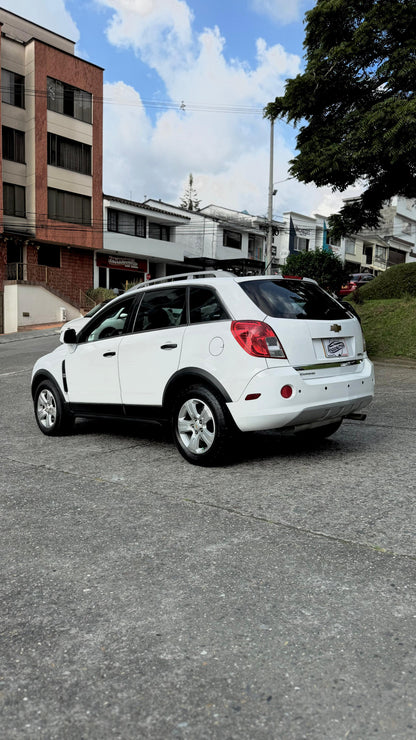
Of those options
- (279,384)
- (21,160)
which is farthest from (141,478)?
(21,160)

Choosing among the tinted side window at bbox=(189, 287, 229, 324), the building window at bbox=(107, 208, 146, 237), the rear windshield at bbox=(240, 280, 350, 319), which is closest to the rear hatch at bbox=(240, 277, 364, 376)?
the rear windshield at bbox=(240, 280, 350, 319)

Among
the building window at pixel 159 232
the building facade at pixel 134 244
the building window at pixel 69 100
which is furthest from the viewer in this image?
the building window at pixel 159 232

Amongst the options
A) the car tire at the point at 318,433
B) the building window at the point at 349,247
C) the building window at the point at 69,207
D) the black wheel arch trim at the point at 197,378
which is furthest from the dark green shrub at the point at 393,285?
the building window at the point at 349,247

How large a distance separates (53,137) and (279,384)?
33328 millimetres

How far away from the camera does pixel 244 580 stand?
3035 mm

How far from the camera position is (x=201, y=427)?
17.4 feet

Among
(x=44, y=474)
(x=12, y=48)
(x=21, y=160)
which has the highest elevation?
(x=12, y=48)

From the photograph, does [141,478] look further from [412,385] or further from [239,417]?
[412,385]

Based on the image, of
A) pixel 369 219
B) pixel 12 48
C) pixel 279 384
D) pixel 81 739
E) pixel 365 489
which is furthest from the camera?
pixel 12 48

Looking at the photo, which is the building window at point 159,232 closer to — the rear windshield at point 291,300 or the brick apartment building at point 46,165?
the brick apartment building at point 46,165

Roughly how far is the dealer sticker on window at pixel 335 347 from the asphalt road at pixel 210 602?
3.29 ft

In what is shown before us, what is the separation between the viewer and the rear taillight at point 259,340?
Answer: 497 cm

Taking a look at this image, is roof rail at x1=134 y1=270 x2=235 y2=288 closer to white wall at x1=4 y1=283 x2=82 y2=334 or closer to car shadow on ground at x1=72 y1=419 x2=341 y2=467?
car shadow on ground at x1=72 y1=419 x2=341 y2=467

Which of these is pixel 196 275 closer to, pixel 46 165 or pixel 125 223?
pixel 46 165
